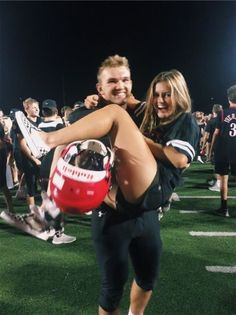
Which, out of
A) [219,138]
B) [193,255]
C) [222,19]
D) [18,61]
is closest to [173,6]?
[222,19]

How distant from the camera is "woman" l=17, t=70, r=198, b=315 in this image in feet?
6.16

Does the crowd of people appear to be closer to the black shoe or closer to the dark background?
the black shoe

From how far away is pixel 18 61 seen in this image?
125 ft

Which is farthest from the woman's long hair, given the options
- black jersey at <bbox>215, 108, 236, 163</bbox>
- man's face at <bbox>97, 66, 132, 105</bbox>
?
black jersey at <bbox>215, 108, 236, 163</bbox>

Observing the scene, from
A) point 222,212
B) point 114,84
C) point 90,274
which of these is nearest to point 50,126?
point 90,274

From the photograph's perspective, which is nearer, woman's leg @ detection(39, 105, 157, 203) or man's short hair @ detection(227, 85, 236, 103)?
woman's leg @ detection(39, 105, 157, 203)

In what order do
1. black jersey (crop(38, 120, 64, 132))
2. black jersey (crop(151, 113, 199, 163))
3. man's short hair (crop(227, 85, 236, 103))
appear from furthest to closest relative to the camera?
1. man's short hair (crop(227, 85, 236, 103))
2. black jersey (crop(38, 120, 64, 132))
3. black jersey (crop(151, 113, 199, 163))

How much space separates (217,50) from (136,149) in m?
39.3

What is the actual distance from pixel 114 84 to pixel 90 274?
2234 millimetres

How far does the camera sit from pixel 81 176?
1.67 metres

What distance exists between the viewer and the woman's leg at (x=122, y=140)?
1.77 meters

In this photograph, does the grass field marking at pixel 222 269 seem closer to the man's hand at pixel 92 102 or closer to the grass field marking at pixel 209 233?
the grass field marking at pixel 209 233

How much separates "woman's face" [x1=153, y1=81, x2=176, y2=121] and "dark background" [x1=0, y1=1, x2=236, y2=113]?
112ft

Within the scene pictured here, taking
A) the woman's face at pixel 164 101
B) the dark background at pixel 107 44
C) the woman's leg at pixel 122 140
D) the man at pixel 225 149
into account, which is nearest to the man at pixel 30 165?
the man at pixel 225 149
